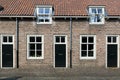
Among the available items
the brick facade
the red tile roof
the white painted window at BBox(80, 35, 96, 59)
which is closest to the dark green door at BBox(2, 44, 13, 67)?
the brick facade

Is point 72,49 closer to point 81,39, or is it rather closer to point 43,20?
point 81,39

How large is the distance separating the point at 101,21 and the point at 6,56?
8.48 m

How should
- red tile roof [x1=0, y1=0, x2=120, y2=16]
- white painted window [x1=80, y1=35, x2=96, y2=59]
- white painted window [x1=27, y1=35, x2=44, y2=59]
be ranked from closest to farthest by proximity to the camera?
red tile roof [x1=0, y1=0, x2=120, y2=16] < white painted window [x1=27, y1=35, x2=44, y2=59] < white painted window [x1=80, y1=35, x2=96, y2=59]

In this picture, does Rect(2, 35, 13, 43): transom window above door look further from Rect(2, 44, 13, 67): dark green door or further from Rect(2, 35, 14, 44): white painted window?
Rect(2, 44, 13, 67): dark green door

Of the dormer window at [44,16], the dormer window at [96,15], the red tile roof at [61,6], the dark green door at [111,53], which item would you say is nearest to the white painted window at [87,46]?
the dark green door at [111,53]

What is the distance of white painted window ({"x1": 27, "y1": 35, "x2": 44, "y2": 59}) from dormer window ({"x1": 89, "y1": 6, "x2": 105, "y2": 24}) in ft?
14.9

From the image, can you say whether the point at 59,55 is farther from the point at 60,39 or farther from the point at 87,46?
the point at 87,46

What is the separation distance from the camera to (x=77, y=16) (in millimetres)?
22500

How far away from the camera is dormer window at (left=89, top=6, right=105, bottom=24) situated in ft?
75.5

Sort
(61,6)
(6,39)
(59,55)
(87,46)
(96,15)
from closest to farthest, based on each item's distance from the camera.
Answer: (6,39), (59,55), (87,46), (96,15), (61,6)

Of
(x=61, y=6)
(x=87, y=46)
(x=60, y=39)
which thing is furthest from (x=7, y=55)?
(x=87, y=46)

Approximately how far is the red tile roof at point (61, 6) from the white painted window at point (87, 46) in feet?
6.67

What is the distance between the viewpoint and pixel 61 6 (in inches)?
941

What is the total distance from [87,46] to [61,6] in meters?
4.20
